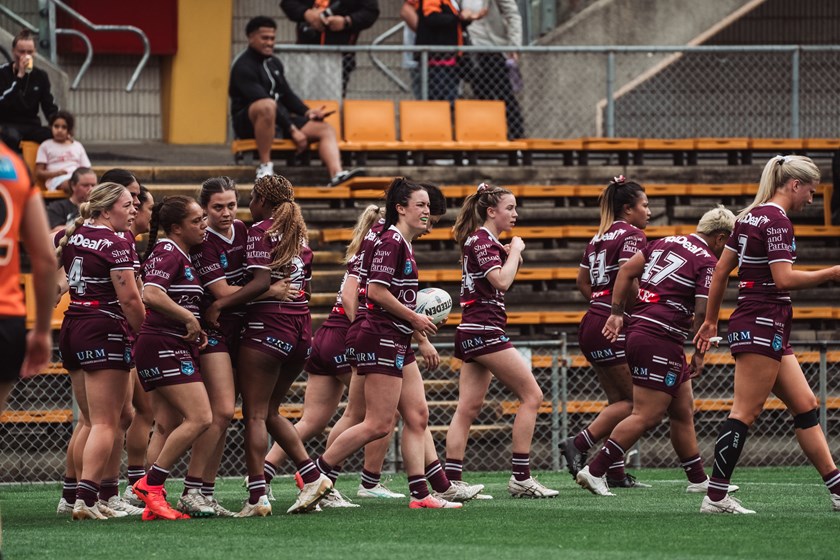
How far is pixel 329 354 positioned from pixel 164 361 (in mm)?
1949

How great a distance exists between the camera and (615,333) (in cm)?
955

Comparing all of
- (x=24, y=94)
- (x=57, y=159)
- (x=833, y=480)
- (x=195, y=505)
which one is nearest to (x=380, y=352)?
(x=195, y=505)

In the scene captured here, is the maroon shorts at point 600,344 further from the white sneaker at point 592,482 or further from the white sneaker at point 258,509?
the white sneaker at point 258,509

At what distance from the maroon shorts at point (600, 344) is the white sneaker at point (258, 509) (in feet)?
9.64

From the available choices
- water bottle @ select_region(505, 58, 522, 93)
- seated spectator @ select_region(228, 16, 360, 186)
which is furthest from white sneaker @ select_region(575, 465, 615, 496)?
water bottle @ select_region(505, 58, 522, 93)

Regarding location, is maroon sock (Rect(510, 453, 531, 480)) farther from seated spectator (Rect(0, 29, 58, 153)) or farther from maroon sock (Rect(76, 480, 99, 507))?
seated spectator (Rect(0, 29, 58, 153))

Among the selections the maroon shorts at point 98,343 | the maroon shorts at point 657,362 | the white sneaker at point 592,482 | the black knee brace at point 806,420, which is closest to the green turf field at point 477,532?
the white sneaker at point 592,482

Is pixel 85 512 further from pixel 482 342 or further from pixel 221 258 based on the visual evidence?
pixel 482 342

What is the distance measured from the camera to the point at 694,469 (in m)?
10.0

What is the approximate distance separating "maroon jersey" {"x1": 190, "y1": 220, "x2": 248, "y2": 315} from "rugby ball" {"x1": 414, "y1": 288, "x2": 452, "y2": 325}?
1.20 m

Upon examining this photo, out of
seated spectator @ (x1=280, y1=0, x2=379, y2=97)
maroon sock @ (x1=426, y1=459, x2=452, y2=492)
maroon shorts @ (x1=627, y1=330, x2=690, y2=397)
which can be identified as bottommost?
maroon sock @ (x1=426, y1=459, x2=452, y2=492)

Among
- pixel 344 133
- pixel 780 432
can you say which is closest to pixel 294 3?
pixel 344 133

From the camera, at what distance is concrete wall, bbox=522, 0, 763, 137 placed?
17156mm

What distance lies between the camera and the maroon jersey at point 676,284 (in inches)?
369
